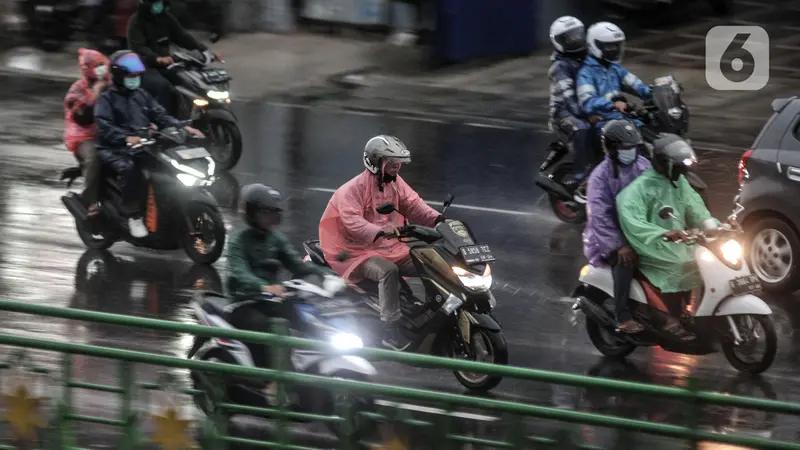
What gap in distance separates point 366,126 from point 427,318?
890 cm

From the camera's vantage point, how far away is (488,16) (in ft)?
71.1

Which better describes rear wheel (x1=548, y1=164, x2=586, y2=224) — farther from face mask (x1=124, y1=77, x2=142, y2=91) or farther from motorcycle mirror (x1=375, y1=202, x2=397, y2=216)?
motorcycle mirror (x1=375, y1=202, x2=397, y2=216)

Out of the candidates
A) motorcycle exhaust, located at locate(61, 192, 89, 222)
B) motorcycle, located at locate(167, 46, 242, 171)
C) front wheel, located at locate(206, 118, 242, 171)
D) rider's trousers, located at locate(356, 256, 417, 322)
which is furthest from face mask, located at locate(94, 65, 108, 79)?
rider's trousers, located at locate(356, 256, 417, 322)

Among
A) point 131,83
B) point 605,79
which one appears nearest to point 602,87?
point 605,79

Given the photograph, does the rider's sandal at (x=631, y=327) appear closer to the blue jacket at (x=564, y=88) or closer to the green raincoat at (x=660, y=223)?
the green raincoat at (x=660, y=223)

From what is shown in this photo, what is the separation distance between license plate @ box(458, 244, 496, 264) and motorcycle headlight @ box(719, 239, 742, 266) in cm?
167

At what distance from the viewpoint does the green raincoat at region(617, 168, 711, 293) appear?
965 centimetres

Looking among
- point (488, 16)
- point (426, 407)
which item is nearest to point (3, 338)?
point (426, 407)

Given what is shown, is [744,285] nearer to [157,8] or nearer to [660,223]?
[660,223]

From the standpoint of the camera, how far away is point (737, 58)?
21.6 meters

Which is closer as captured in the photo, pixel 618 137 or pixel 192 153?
pixel 618 137

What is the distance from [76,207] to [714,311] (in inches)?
238

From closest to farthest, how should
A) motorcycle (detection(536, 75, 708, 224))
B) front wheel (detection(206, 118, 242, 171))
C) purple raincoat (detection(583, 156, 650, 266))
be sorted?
purple raincoat (detection(583, 156, 650, 266))
motorcycle (detection(536, 75, 708, 224))
front wheel (detection(206, 118, 242, 171))

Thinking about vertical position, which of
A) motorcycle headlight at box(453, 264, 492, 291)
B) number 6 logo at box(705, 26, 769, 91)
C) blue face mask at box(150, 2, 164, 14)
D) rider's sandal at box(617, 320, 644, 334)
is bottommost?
rider's sandal at box(617, 320, 644, 334)
